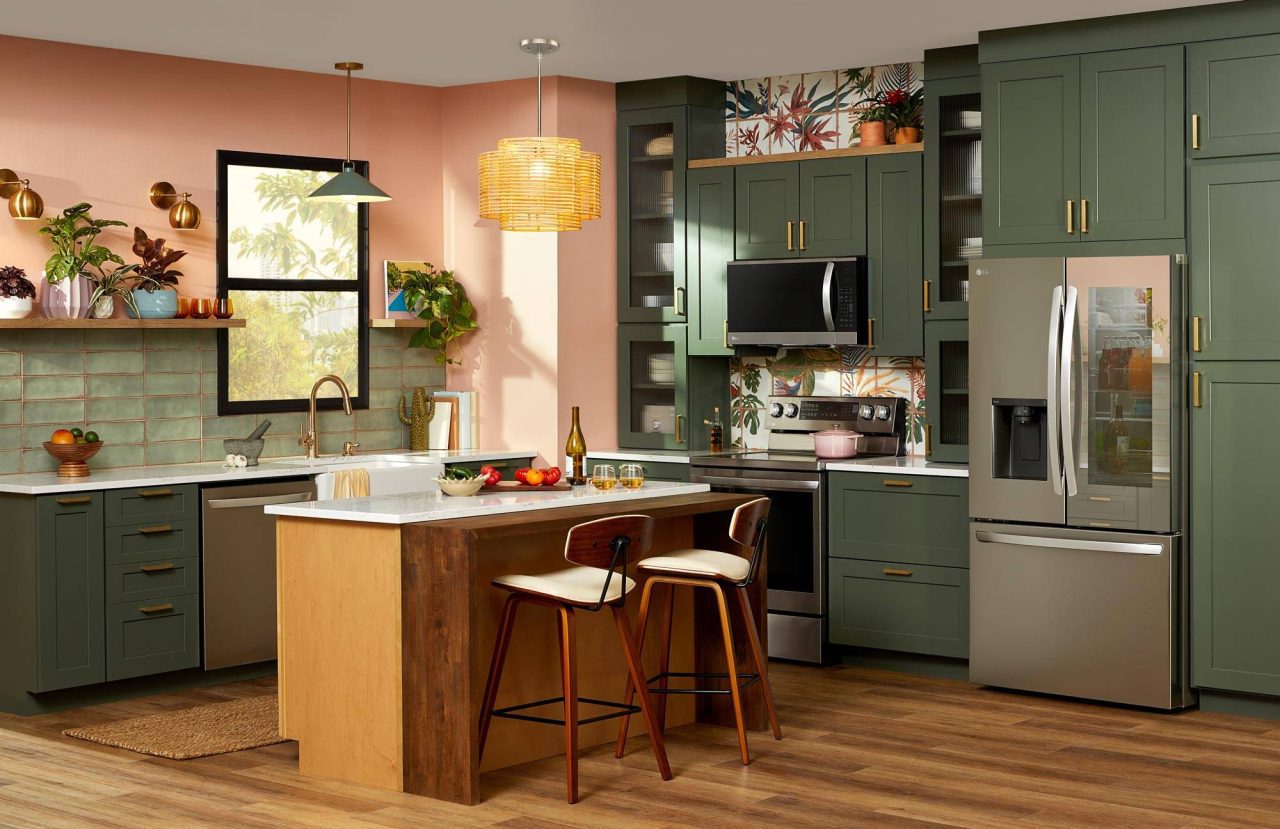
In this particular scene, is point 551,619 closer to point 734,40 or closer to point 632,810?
point 632,810

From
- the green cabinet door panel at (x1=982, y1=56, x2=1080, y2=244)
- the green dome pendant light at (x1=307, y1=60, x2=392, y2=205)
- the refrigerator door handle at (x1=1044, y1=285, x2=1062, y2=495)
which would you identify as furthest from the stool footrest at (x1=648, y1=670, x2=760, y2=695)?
the green dome pendant light at (x1=307, y1=60, x2=392, y2=205)

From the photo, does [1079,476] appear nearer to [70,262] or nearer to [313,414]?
[313,414]

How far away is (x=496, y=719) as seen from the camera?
191 inches

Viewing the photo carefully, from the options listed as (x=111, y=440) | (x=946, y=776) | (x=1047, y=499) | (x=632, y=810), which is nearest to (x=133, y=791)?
(x=632, y=810)

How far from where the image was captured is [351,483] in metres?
6.04

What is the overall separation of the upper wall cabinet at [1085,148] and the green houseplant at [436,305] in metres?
2.57

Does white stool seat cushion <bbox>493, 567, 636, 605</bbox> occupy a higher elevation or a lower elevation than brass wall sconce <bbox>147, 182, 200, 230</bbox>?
lower

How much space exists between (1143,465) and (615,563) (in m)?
2.26

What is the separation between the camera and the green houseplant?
719 cm

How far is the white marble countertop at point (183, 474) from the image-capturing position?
5.65 metres

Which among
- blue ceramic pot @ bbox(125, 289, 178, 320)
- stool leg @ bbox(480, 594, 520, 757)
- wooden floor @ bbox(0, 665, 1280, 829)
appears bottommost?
wooden floor @ bbox(0, 665, 1280, 829)

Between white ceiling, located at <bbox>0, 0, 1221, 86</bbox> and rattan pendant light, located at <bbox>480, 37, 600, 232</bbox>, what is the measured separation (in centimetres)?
67

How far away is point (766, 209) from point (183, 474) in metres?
2.82

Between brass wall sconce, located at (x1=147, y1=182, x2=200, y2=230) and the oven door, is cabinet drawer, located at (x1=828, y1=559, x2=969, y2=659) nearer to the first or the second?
the oven door
